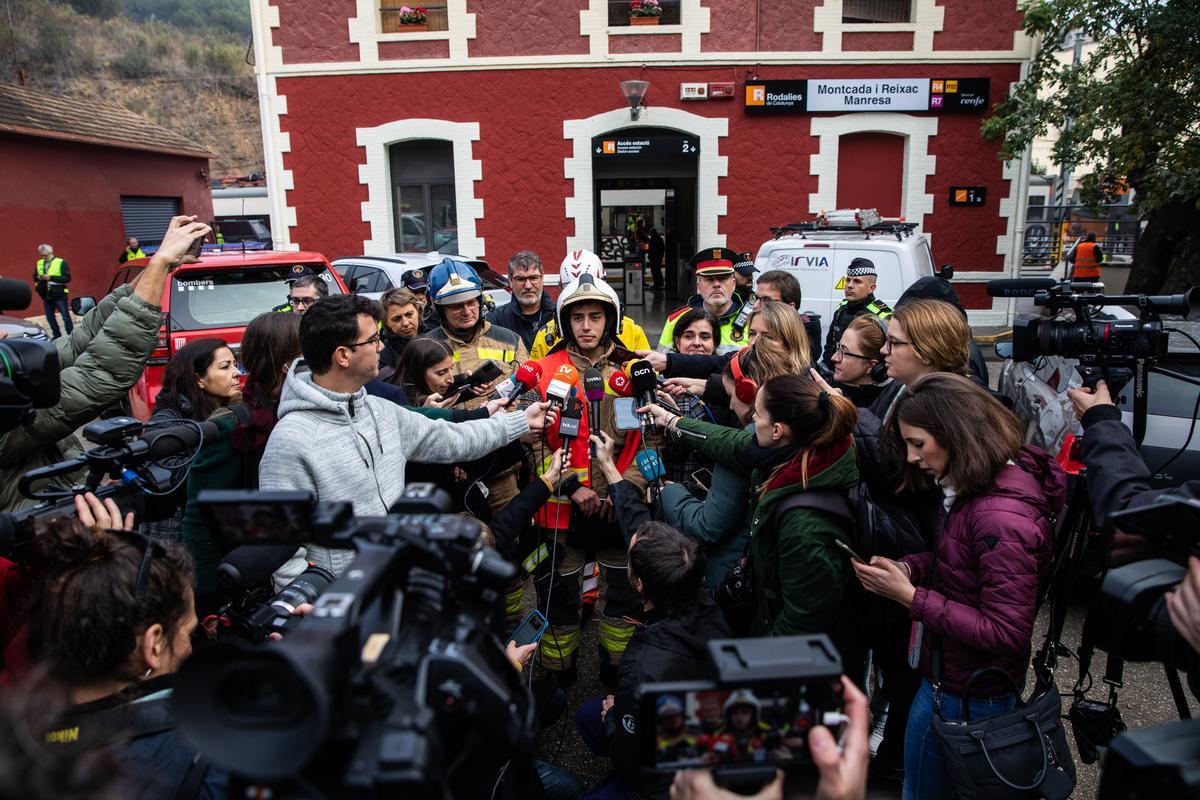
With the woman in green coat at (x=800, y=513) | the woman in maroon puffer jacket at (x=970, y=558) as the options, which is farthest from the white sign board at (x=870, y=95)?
the woman in maroon puffer jacket at (x=970, y=558)

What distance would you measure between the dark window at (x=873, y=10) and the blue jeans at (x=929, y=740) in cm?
1310

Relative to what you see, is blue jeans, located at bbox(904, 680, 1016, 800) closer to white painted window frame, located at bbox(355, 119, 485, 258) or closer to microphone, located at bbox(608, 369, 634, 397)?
microphone, located at bbox(608, 369, 634, 397)

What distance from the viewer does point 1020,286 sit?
8.74 ft

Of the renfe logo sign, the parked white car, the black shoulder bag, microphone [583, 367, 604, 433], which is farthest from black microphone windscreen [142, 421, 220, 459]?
the renfe logo sign

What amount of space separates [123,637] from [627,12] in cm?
1320

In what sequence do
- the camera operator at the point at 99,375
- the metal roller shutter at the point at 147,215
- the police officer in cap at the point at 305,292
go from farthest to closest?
the metal roller shutter at the point at 147,215 → the police officer in cap at the point at 305,292 → the camera operator at the point at 99,375

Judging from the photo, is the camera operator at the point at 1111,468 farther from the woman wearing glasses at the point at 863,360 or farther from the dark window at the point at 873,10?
the dark window at the point at 873,10

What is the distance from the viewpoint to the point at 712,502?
2.92m

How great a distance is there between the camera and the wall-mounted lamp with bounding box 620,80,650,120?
11898mm

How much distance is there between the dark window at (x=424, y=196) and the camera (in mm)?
13148

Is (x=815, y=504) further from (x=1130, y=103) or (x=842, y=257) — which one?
(x=1130, y=103)

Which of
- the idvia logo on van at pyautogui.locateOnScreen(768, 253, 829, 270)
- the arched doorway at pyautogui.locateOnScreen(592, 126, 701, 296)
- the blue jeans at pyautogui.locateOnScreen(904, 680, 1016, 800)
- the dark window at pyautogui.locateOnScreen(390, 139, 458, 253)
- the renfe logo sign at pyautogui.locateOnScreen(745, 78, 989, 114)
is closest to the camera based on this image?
the blue jeans at pyautogui.locateOnScreen(904, 680, 1016, 800)

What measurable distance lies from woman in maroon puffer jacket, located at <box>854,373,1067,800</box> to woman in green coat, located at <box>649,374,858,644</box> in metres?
0.15

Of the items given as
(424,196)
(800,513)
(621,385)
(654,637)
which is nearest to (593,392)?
(621,385)
